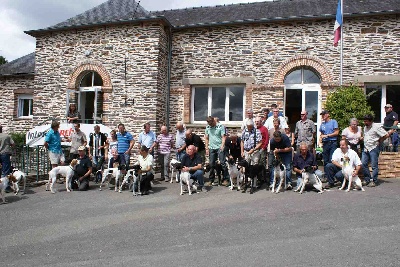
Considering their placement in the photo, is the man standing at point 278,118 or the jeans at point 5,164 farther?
the jeans at point 5,164

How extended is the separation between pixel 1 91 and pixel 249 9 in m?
12.7

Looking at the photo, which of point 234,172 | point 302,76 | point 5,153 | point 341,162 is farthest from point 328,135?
point 5,153

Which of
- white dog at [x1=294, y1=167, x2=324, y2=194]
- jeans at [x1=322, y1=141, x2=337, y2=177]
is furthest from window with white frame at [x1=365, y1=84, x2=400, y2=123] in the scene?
white dog at [x1=294, y1=167, x2=324, y2=194]

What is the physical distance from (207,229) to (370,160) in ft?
17.3

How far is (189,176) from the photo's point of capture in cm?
816

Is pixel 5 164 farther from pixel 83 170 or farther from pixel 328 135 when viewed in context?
pixel 328 135

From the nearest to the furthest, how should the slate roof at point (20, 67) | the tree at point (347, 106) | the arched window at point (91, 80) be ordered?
the tree at point (347, 106) → the arched window at point (91, 80) → the slate roof at point (20, 67)

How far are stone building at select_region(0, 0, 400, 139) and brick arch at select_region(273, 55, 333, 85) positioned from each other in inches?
1.3

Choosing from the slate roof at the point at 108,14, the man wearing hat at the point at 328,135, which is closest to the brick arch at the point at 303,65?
the man wearing hat at the point at 328,135

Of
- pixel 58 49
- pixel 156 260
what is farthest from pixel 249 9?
pixel 156 260

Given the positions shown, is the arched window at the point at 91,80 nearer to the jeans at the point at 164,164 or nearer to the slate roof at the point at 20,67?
the slate roof at the point at 20,67

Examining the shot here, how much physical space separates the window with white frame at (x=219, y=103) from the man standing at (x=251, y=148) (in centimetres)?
415

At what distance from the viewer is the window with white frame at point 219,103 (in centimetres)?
1240

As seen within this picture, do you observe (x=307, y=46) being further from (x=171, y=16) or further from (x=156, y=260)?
(x=156, y=260)
